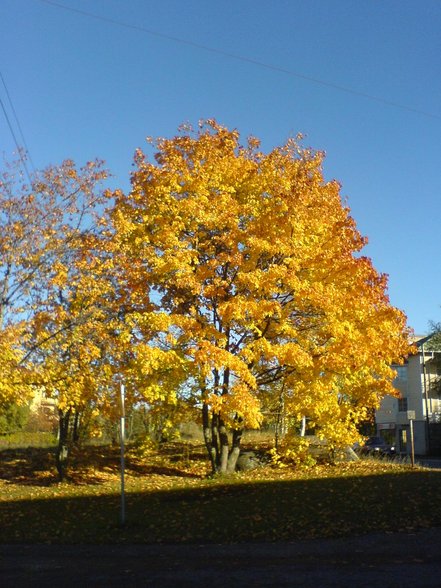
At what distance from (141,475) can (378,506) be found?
34.1 ft

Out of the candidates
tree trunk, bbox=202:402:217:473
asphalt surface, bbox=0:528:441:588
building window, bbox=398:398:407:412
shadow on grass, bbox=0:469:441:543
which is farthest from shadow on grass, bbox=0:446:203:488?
building window, bbox=398:398:407:412

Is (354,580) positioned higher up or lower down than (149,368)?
lower down

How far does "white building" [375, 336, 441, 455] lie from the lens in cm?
5469

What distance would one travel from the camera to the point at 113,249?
57.7ft

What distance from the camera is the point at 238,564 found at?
9.43 metres

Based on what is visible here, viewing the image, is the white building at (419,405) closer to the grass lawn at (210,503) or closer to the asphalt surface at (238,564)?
the grass lawn at (210,503)

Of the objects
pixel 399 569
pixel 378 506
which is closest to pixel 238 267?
pixel 378 506

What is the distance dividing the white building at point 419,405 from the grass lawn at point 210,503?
32744 mm

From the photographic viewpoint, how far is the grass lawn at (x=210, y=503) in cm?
1259

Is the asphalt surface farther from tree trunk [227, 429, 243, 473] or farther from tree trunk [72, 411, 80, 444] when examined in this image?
tree trunk [72, 411, 80, 444]

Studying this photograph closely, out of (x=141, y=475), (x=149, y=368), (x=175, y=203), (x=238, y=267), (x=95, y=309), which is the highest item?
(x=175, y=203)

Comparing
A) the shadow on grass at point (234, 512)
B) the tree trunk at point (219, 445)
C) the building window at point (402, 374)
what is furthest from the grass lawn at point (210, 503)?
the building window at point (402, 374)

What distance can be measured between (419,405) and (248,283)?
42.4m

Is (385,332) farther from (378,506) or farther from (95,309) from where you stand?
(95,309)
